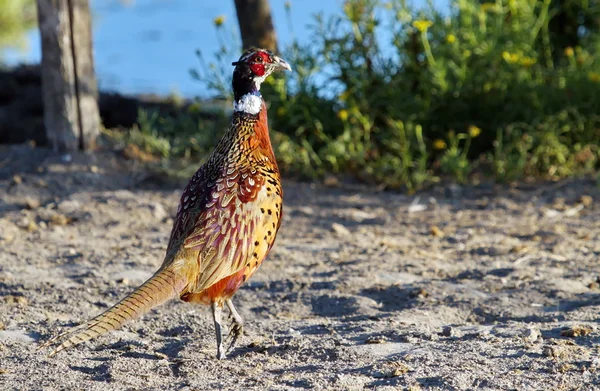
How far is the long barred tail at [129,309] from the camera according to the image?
10.00 ft

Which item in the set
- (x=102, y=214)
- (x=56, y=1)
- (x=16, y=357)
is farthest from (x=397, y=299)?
(x=56, y=1)

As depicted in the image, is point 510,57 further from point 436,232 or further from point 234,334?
point 234,334

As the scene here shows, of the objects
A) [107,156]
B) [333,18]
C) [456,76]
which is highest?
[333,18]

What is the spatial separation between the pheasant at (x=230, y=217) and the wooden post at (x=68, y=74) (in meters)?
2.89

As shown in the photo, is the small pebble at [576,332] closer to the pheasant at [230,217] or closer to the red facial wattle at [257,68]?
the pheasant at [230,217]

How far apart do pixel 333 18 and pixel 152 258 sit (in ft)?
8.41

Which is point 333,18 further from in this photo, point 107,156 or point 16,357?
point 16,357

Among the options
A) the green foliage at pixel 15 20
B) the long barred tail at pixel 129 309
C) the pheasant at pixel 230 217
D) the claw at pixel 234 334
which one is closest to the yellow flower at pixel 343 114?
the pheasant at pixel 230 217

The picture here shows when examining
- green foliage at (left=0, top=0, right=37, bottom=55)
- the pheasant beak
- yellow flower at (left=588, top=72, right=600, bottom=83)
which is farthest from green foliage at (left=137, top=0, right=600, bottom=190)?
green foliage at (left=0, top=0, right=37, bottom=55)

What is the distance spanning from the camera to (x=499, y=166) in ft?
21.2

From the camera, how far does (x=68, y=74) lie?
6359 mm

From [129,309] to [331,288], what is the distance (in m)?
1.56

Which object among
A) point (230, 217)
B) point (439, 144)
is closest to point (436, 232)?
point (439, 144)

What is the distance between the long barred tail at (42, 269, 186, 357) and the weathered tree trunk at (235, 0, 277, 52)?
3.82m
